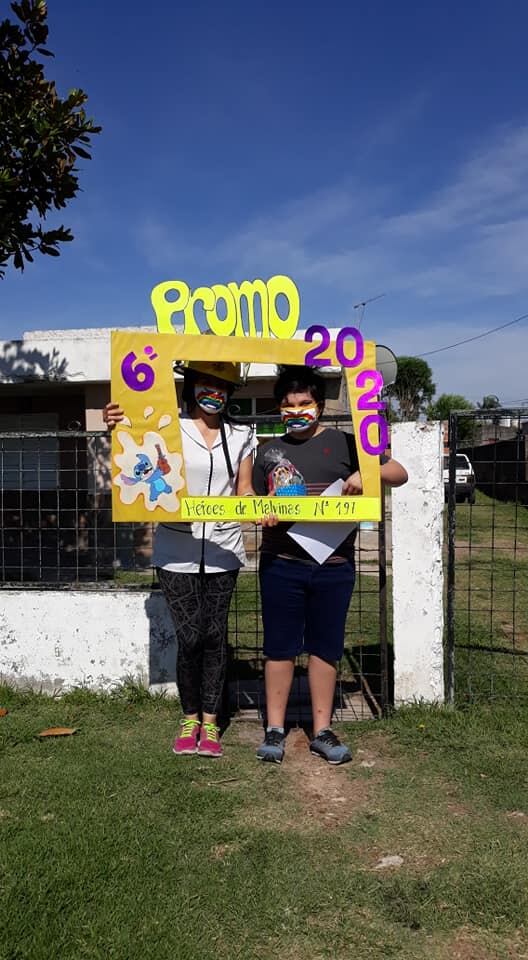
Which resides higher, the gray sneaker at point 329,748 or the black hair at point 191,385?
the black hair at point 191,385

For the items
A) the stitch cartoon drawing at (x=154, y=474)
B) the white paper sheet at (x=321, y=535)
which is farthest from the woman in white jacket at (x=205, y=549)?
the white paper sheet at (x=321, y=535)

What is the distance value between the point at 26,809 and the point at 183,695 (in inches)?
36.4

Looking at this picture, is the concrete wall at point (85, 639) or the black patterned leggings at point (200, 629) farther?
the concrete wall at point (85, 639)

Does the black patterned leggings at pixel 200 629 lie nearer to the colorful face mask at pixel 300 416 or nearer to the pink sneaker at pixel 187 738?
the pink sneaker at pixel 187 738

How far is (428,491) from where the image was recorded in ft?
13.5

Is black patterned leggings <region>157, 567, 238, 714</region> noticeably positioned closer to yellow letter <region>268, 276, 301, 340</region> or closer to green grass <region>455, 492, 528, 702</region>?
yellow letter <region>268, 276, 301, 340</region>

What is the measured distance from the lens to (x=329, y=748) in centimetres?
368

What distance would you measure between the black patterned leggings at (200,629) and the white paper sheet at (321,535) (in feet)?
1.39

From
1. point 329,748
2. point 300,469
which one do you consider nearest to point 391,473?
point 300,469

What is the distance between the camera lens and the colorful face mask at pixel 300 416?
11.6ft

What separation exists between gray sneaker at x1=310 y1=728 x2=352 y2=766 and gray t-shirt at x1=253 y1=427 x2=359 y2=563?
3.01ft

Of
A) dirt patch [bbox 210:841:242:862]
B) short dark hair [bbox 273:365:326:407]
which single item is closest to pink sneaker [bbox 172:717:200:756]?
dirt patch [bbox 210:841:242:862]

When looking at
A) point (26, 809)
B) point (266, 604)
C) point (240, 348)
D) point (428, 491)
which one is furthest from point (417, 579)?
point (26, 809)

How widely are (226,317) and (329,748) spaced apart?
219 cm
